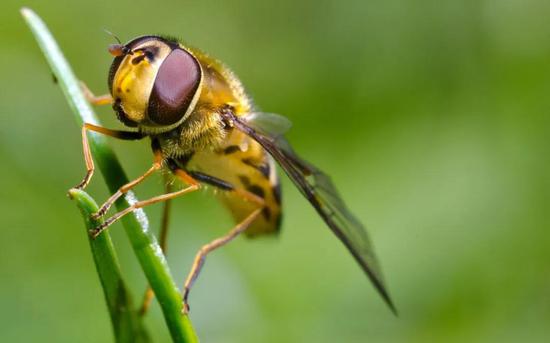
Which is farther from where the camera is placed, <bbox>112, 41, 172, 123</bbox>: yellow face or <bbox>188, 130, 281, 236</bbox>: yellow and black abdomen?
<bbox>188, 130, 281, 236</bbox>: yellow and black abdomen

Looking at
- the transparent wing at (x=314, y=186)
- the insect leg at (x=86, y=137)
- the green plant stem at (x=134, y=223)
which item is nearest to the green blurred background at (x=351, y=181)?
the transparent wing at (x=314, y=186)

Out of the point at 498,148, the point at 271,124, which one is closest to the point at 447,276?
the point at 498,148

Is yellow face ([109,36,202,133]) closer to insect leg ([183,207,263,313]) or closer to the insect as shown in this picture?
the insect

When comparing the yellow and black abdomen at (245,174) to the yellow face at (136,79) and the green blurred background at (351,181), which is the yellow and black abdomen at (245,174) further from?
the green blurred background at (351,181)

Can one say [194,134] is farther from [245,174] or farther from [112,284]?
[112,284]

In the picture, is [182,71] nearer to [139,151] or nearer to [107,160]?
[107,160]

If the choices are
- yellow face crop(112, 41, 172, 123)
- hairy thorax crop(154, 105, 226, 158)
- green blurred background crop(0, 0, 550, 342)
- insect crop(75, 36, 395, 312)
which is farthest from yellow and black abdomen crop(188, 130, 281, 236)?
green blurred background crop(0, 0, 550, 342)
